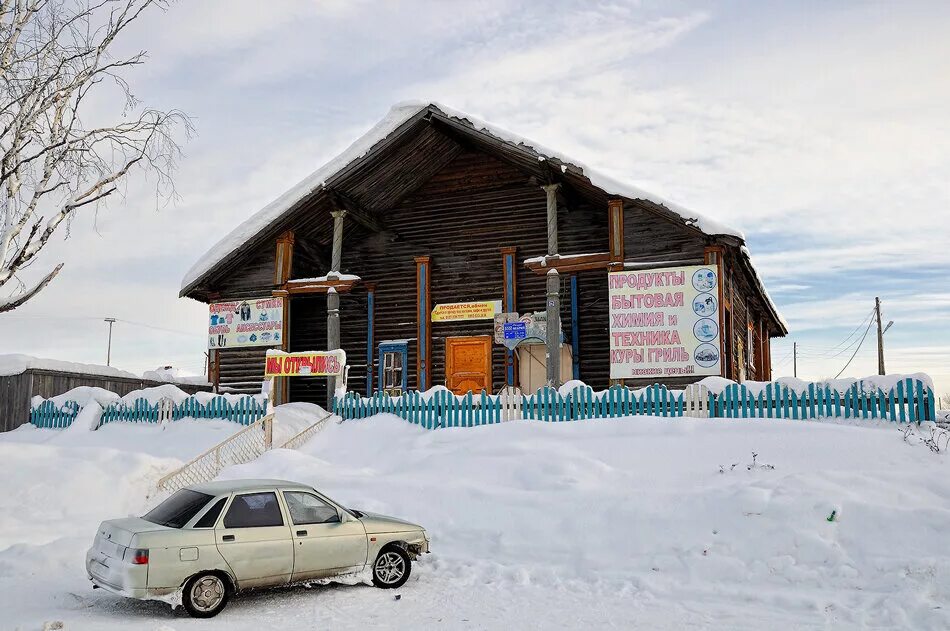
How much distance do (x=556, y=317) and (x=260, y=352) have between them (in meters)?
8.87

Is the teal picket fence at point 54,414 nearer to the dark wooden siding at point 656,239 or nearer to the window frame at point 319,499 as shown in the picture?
the window frame at point 319,499

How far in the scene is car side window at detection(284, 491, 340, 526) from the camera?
312 inches

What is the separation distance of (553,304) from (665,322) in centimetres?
266

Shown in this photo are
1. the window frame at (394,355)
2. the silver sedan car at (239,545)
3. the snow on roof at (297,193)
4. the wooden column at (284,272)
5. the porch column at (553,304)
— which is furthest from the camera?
the window frame at (394,355)

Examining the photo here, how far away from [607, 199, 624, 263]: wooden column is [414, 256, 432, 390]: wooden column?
580 cm

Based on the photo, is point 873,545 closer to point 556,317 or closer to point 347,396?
point 556,317

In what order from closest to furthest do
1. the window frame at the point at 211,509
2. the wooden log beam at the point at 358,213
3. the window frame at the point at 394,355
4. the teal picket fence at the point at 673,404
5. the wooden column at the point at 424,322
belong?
the window frame at the point at 211,509 < the teal picket fence at the point at 673,404 < the wooden log beam at the point at 358,213 < the wooden column at the point at 424,322 < the window frame at the point at 394,355

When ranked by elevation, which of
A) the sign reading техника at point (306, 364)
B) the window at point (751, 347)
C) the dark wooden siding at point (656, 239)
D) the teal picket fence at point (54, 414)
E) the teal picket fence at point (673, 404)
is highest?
the dark wooden siding at point (656, 239)

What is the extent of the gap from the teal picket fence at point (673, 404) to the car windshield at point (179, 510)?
27.6 ft

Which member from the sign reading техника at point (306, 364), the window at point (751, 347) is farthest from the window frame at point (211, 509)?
the window at point (751, 347)

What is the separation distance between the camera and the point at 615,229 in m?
18.0

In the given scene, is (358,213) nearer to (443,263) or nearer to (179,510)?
(443,263)

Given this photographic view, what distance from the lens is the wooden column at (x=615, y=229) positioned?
58.6 feet

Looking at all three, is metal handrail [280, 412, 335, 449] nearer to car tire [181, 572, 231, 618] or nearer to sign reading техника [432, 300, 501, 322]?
sign reading техника [432, 300, 501, 322]
